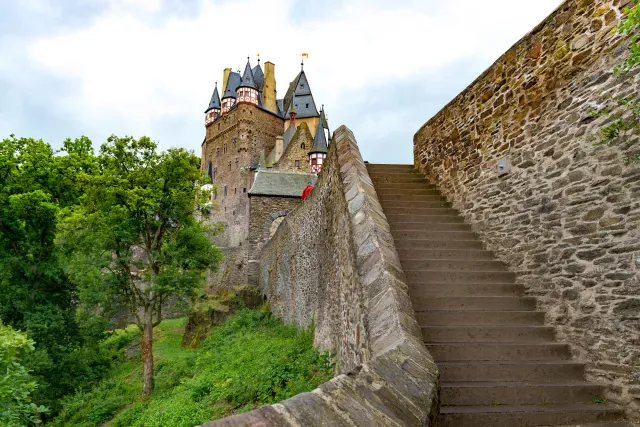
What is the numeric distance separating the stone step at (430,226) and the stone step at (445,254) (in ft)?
2.16

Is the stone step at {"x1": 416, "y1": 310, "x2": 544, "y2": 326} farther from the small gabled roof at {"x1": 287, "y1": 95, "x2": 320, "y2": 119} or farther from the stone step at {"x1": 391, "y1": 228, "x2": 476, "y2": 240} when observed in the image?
the small gabled roof at {"x1": 287, "y1": 95, "x2": 320, "y2": 119}

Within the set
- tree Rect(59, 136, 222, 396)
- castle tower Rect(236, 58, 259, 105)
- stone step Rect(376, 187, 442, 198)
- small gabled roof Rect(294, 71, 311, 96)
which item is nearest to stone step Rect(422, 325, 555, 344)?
stone step Rect(376, 187, 442, 198)

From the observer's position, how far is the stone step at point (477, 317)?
463 cm

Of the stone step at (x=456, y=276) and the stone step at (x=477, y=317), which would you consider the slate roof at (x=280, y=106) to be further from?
the stone step at (x=477, y=317)

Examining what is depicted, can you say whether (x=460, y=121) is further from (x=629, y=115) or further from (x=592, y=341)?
(x=592, y=341)

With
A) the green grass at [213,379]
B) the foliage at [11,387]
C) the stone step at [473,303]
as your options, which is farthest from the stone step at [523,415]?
the foliage at [11,387]

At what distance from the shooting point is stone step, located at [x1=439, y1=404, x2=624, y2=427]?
11.4ft

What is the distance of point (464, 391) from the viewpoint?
376cm

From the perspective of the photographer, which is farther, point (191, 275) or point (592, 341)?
point (191, 275)

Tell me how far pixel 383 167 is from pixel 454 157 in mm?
1970

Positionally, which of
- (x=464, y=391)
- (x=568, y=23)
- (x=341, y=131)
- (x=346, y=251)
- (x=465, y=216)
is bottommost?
(x=464, y=391)

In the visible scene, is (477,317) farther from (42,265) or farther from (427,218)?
(42,265)

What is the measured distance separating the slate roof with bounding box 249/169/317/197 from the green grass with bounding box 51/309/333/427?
7750mm

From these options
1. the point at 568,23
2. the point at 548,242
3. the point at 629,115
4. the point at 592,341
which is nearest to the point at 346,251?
the point at 548,242
